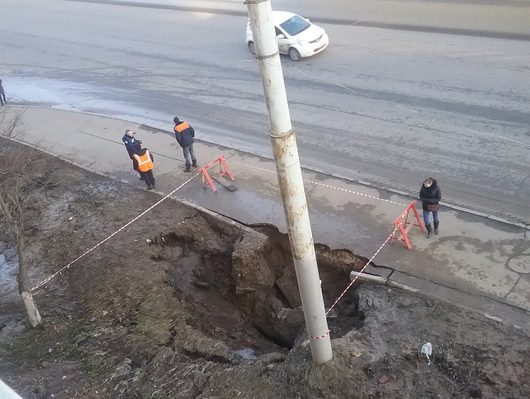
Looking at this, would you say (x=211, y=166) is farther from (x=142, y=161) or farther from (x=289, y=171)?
(x=289, y=171)

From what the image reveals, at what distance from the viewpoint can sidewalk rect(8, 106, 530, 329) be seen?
9312 mm

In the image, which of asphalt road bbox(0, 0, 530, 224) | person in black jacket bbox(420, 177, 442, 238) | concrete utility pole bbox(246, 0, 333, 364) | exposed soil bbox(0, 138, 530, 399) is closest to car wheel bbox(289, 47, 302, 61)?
asphalt road bbox(0, 0, 530, 224)

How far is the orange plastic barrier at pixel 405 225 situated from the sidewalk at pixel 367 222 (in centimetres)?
15

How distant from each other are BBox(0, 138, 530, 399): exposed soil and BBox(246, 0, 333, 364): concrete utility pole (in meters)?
0.91

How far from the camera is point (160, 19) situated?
2681 cm

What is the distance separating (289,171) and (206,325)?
4.95 m

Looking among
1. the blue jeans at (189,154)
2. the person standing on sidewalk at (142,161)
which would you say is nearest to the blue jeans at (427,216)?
the blue jeans at (189,154)

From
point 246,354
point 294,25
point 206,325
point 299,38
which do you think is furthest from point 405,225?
point 294,25

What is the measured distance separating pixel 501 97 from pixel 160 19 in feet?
59.1

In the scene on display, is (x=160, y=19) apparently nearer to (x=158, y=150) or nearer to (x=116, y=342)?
(x=158, y=150)

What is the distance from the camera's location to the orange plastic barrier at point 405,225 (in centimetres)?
1028

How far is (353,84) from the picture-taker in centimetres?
1695

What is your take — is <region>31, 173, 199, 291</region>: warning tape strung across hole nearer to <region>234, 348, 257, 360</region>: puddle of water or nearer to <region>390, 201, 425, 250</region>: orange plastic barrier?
<region>234, 348, 257, 360</region>: puddle of water

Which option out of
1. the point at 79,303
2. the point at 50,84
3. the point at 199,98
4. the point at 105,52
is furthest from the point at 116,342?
the point at 105,52
